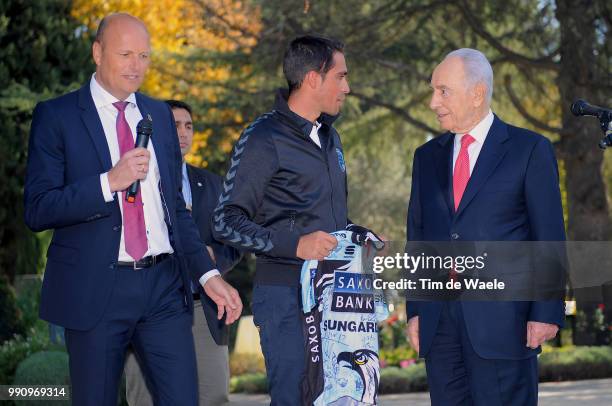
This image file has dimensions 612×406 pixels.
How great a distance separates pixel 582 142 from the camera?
19.1 meters

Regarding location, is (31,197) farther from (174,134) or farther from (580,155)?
(580,155)

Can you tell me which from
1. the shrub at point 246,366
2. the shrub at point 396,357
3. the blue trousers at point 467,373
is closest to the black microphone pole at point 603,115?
the blue trousers at point 467,373

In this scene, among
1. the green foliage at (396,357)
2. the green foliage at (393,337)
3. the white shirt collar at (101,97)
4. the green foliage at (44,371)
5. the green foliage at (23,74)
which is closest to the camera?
the white shirt collar at (101,97)

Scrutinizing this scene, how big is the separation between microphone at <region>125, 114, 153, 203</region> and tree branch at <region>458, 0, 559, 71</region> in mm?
13857

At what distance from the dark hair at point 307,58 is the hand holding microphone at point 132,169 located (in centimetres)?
110

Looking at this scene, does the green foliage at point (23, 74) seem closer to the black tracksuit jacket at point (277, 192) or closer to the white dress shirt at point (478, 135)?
the black tracksuit jacket at point (277, 192)

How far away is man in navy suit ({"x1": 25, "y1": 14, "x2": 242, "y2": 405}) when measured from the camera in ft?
17.7

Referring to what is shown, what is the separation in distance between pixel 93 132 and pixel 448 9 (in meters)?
14.6

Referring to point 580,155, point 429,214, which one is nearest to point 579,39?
point 580,155

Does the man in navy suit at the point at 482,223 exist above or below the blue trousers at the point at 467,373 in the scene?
above

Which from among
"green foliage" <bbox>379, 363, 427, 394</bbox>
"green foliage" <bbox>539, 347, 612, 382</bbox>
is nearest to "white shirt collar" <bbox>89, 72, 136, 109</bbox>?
"green foliage" <bbox>379, 363, 427, 394</bbox>

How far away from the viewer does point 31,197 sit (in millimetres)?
5434

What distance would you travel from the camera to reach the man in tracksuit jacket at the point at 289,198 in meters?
5.75

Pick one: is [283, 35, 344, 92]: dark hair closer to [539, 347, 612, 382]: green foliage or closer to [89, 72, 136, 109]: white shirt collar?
[89, 72, 136, 109]: white shirt collar
